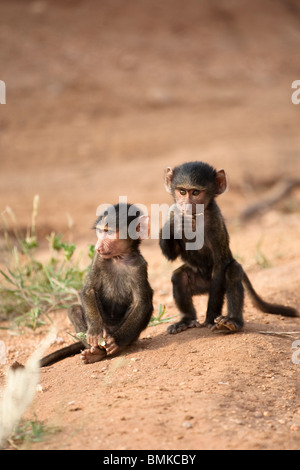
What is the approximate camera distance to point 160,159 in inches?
580

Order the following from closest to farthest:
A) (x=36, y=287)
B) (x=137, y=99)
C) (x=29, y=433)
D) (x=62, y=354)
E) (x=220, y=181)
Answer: (x=29, y=433), (x=62, y=354), (x=220, y=181), (x=36, y=287), (x=137, y=99)

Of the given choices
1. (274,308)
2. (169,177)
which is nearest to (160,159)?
(274,308)

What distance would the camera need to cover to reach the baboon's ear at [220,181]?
517cm

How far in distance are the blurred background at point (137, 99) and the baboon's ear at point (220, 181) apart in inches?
200

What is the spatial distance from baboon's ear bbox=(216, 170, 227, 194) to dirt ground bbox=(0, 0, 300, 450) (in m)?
1.09

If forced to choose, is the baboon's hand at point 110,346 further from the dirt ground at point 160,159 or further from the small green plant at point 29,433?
the small green plant at point 29,433

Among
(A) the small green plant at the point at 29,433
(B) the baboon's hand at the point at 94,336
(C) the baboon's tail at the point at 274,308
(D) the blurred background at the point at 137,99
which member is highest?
(D) the blurred background at the point at 137,99

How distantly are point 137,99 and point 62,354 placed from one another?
13535 mm

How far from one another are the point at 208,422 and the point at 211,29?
20300 mm

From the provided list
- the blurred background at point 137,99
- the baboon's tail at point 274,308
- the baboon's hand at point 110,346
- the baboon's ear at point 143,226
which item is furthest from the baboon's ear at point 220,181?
the blurred background at point 137,99

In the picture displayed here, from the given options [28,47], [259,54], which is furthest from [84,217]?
[259,54]

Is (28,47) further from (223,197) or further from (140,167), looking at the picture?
(223,197)

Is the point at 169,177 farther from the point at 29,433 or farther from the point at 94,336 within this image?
the point at 29,433

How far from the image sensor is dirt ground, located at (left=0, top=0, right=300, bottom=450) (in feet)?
11.8
